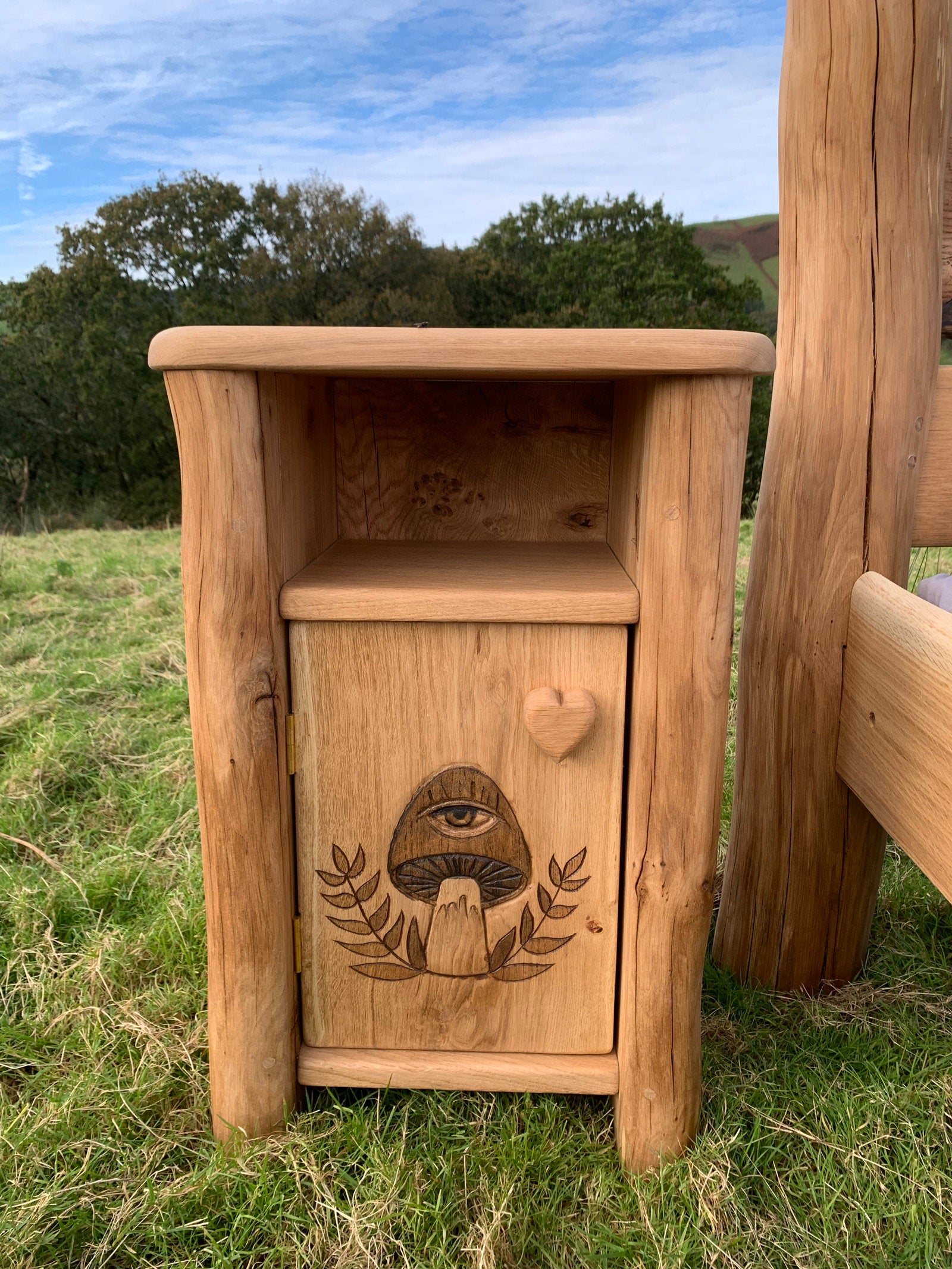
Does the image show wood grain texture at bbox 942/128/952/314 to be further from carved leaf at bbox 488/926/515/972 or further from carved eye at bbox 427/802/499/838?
carved leaf at bbox 488/926/515/972

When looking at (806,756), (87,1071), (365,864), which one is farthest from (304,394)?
(87,1071)

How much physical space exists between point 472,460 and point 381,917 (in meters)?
0.83

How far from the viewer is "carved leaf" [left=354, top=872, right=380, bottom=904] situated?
1.38 meters

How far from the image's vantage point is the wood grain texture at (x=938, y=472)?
160 cm

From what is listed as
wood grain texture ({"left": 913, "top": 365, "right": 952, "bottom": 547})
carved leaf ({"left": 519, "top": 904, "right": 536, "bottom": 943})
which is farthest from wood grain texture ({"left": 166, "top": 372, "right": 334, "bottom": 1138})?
wood grain texture ({"left": 913, "top": 365, "right": 952, "bottom": 547})

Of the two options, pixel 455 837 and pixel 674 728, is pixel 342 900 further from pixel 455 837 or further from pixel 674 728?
pixel 674 728

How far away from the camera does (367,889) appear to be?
1388mm

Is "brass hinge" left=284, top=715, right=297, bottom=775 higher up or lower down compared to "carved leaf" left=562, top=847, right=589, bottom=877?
higher up

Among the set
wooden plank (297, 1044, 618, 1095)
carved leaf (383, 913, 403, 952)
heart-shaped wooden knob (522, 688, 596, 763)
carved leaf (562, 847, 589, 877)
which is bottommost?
wooden plank (297, 1044, 618, 1095)

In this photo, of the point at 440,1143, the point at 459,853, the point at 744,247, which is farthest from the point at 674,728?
the point at 744,247

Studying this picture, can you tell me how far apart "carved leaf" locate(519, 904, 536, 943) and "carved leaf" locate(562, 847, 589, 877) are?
77mm

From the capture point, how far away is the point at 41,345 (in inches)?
688

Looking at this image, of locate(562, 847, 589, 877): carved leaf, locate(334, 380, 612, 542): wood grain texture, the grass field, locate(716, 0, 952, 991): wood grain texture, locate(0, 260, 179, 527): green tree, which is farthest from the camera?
locate(0, 260, 179, 527): green tree

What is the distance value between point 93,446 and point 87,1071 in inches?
693
